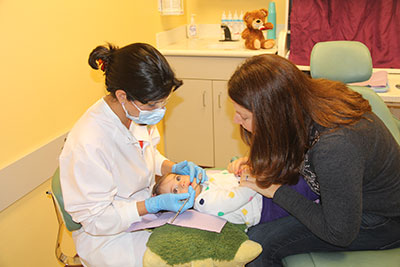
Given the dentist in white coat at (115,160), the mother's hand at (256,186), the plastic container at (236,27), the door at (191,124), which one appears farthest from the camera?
the plastic container at (236,27)

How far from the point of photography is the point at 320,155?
3.55 ft

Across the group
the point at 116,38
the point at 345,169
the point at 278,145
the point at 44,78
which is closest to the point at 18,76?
the point at 44,78

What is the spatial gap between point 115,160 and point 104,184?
12cm

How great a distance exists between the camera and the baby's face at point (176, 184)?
162 cm

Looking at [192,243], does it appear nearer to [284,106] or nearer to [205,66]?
[284,106]

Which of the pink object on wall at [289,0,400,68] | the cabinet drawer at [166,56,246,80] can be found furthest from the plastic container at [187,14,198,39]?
the pink object on wall at [289,0,400,68]

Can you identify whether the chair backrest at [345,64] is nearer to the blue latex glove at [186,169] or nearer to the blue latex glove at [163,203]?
the blue latex glove at [186,169]

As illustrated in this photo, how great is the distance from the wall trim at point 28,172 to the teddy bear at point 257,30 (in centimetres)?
159

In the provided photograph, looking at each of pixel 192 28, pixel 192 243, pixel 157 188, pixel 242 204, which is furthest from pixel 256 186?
pixel 192 28

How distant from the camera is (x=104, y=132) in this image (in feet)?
4.31

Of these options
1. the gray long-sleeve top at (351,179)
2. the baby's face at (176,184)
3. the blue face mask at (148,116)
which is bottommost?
the baby's face at (176,184)

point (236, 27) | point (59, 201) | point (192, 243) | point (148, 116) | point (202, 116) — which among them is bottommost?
point (202, 116)

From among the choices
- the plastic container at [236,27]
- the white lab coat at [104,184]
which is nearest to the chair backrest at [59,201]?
the white lab coat at [104,184]

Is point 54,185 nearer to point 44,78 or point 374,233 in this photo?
point 44,78
